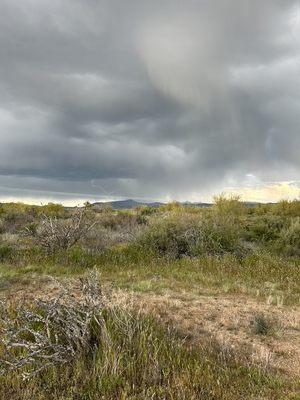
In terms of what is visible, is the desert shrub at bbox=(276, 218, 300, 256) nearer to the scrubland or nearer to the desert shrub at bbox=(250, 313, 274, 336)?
the scrubland

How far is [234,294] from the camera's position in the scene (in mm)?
10656

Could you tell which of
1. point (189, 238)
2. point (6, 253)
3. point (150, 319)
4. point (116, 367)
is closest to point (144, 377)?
point (116, 367)

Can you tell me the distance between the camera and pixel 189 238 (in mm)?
17156

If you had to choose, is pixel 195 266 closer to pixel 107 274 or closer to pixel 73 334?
pixel 107 274

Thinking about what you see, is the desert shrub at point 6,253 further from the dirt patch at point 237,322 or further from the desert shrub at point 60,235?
the dirt patch at point 237,322

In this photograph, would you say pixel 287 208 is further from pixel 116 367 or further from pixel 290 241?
pixel 116 367

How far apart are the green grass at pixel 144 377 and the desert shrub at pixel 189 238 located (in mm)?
9547

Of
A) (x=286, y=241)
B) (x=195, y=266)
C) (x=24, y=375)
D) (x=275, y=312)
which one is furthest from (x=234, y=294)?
(x=286, y=241)

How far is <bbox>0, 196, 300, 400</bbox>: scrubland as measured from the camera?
5371 mm

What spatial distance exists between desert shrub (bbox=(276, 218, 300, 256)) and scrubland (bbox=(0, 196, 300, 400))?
93.6 inches

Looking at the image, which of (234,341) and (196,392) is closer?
(196,392)

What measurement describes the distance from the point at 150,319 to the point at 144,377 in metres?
2.06

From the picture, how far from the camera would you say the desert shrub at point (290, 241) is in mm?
18306

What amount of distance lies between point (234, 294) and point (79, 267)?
4856mm
